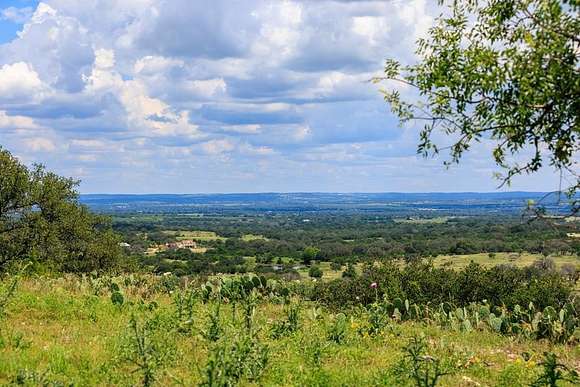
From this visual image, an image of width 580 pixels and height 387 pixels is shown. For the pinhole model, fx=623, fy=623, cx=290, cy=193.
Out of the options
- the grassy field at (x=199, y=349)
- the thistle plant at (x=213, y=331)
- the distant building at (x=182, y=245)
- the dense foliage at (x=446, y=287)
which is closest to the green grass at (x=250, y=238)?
the distant building at (x=182, y=245)

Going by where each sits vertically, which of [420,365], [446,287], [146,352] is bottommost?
[446,287]

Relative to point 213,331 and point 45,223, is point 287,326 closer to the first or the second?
point 213,331

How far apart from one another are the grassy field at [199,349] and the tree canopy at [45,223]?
1922 cm

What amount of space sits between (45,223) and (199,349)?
986 inches

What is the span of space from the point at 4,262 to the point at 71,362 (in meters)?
23.0

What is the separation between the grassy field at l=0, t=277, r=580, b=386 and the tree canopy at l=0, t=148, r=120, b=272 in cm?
1922

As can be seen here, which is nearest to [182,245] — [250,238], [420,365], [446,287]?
[250,238]

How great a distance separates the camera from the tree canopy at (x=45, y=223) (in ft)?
101

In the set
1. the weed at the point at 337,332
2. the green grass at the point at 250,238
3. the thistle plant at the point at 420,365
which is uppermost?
the thistle plant at the point at 420,365

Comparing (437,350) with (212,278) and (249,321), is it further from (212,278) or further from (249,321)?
(212,278)

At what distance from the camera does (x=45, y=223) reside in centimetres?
3145

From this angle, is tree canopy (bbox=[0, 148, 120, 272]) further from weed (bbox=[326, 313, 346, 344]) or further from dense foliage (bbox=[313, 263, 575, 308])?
weed (bbox=[326, 313, 346, 344])

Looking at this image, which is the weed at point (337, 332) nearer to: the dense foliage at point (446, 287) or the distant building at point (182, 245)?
the dense foliage at point (446, 287)

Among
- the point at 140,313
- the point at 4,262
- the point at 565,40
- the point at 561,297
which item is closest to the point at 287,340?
the point at 140,313
